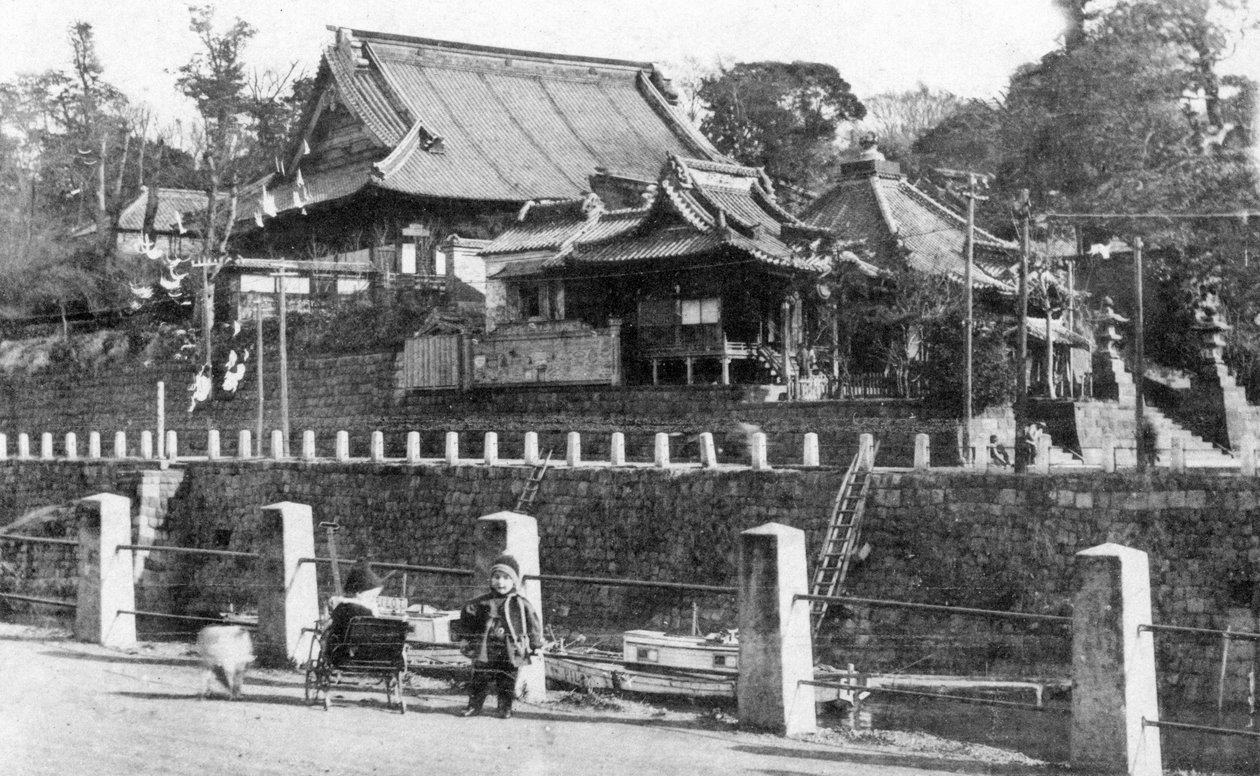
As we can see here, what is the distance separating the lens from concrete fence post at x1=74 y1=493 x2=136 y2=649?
12531 millimetres

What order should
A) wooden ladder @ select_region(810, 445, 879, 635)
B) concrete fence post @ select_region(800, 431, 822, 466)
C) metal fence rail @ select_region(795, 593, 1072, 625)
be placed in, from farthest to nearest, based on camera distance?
concrete fence post @ select_region(800, 431, 822, 466) < wooden ladder @ select_region(810, 445, 879, 635) < metal fence rail @ select_region(795, 593, 1072, 625)

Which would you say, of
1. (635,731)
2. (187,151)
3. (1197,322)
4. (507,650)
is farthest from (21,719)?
(187,151)

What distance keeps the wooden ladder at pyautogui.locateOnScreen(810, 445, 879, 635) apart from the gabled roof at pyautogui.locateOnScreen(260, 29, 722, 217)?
64.3 ft

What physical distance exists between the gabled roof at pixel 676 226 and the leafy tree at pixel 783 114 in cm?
1069

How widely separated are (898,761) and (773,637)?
45.3 inches

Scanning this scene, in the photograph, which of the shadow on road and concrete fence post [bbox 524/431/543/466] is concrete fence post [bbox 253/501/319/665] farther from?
concrete fence post [bbox 524/431/543/466]

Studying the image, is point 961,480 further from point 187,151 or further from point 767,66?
point 187,151

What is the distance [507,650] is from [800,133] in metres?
37.8

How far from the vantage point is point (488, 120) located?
41781 millimetres

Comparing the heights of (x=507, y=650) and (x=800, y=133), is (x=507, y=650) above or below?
Result: below

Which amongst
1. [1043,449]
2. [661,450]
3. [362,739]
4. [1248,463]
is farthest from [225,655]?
[1043,449]

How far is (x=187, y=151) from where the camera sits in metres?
53.8

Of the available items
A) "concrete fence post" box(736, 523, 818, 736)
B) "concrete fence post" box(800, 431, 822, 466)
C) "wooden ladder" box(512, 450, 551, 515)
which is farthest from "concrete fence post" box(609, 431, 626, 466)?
"concrete fence post" box(736, 523, 818, 736)

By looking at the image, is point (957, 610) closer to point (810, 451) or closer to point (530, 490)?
point (810, 451)
